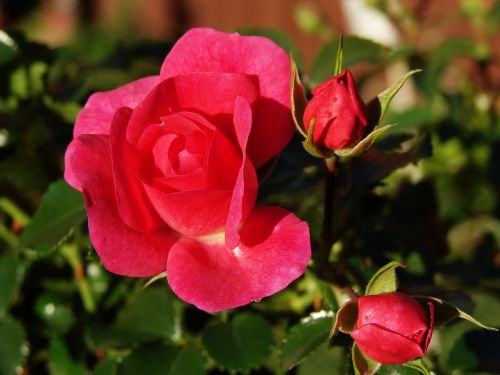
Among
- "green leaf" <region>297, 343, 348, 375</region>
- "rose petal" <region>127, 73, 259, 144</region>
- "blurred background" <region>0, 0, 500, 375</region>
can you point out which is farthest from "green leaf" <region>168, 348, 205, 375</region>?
"rose petal" <region>127, 73, 259, 144</region>

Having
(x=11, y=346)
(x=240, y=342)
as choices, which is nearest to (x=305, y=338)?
(x=240, y=342)

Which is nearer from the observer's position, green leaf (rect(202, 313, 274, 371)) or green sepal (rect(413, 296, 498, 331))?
green sepal (rect(413, 296, 498, 331))

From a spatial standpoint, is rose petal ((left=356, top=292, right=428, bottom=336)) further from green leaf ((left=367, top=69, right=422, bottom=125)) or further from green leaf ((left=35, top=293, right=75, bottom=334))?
green leaf ((left=35, top=293, right=75, bottom=334))

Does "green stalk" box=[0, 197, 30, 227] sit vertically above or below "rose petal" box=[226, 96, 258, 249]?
below

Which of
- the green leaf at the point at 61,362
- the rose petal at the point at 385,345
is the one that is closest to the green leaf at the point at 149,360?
the green leaf at the point at 61,362

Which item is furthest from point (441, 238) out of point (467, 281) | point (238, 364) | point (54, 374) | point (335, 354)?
point (54, 374)

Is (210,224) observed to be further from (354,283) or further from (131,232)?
(354,283)

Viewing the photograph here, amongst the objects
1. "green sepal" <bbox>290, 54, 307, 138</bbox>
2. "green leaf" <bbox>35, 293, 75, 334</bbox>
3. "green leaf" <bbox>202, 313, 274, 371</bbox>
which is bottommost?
"green leaf" <bbox>35, 293, 75, 334</bbox>

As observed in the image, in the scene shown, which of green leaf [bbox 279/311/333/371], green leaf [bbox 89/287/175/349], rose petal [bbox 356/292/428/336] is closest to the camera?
rose petal [bbox 356/292/428/336]
